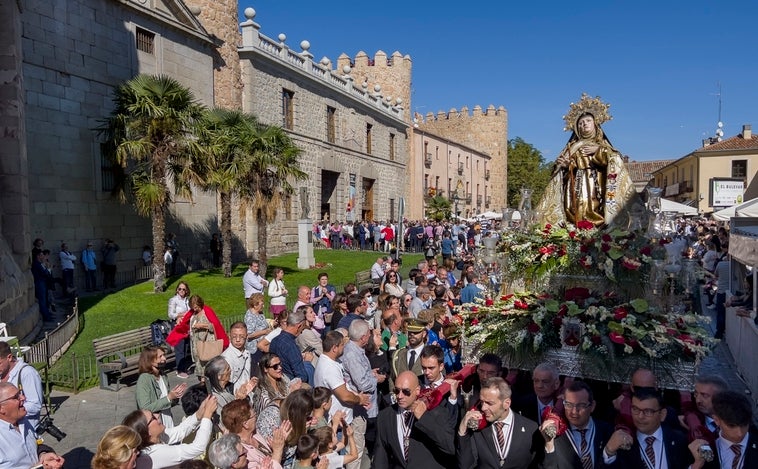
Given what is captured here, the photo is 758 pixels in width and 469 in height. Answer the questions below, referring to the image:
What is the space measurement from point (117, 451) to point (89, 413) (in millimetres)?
5170

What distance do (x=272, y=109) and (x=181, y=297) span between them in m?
19.4

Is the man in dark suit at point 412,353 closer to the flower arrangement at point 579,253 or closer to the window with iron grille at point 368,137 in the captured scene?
the flower arrangement at point 579,253

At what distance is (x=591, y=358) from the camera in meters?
5.43

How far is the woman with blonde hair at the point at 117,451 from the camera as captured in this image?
349 centimetres

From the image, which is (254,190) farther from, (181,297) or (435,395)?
(435,395)

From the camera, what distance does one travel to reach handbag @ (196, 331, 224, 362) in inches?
293

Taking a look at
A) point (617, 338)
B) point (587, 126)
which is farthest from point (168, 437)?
point (587, 126)

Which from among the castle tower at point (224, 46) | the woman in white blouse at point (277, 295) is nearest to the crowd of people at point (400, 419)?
the woman in white blouse at point (277, 295)

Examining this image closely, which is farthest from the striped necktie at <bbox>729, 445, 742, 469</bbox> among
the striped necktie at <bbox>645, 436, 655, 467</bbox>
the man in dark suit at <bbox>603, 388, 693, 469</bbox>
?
the striped necktie at <bbox>645, 436, 655, 467</bbox>

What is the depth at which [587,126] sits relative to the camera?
7.66 metres

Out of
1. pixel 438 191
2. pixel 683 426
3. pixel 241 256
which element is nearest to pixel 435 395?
pixel 683 426

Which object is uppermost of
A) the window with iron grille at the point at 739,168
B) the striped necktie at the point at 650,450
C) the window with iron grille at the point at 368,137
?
the window with iron grille at the point at 368,137

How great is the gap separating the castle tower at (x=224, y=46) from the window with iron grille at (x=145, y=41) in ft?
11.9

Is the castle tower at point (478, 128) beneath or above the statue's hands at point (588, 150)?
above
